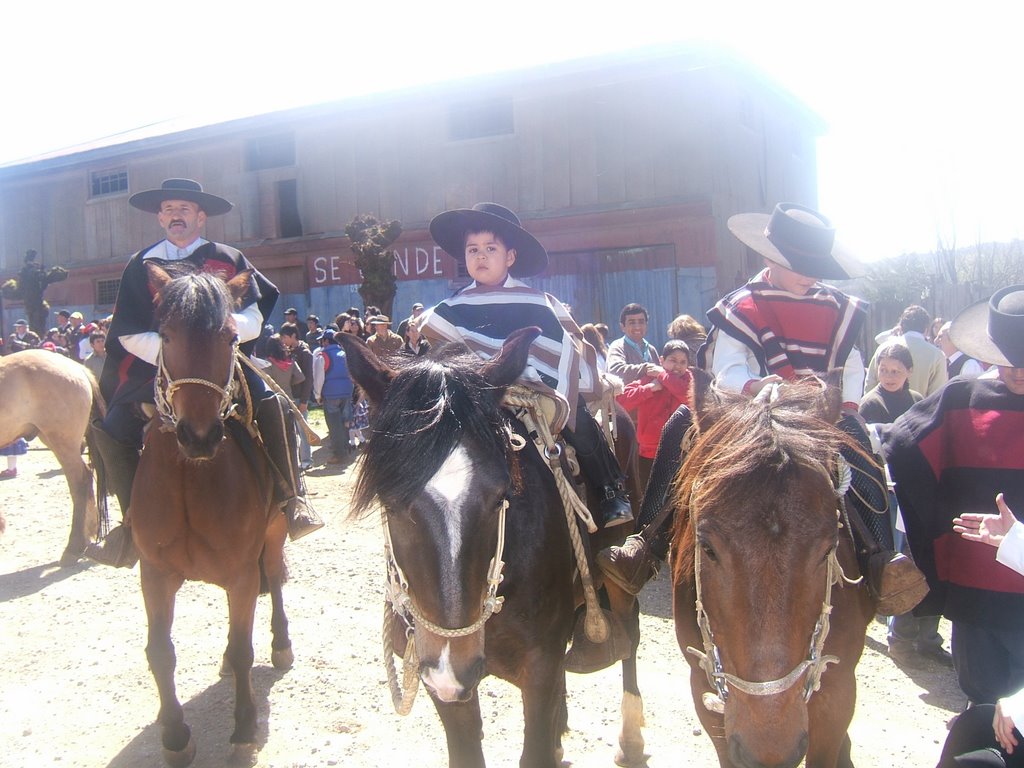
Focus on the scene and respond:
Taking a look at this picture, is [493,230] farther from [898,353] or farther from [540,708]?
[898,353]

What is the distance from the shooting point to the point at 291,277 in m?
22.5

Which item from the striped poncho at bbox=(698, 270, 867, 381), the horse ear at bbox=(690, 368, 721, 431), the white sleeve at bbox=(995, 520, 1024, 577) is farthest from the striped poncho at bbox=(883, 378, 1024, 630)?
the horse ear at bbox=(690, 368, 721, 431)

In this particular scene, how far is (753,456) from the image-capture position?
2.43 meters

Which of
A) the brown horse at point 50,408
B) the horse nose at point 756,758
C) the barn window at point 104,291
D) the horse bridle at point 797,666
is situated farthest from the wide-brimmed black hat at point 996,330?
the barn window at point 104,291

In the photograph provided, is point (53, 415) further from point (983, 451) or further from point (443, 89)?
point (443, 89)

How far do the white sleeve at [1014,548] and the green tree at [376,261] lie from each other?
1700cm

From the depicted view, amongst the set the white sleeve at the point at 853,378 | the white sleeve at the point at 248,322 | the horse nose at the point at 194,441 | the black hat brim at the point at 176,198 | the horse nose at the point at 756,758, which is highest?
the black hat brim at the point at 176,198

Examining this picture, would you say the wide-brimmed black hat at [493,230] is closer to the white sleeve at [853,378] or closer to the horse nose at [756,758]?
the white sleeve at [853,378]

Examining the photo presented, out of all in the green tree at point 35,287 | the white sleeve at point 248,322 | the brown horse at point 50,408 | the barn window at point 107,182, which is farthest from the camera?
the barn window at point 107,182

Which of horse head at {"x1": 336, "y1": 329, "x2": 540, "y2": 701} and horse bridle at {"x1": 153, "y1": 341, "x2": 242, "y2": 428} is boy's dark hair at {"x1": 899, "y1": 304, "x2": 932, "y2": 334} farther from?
horse bridle at {"x1": 153, "y1": 341, "x2": 242, "y2": 428}

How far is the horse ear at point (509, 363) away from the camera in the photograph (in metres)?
3.00

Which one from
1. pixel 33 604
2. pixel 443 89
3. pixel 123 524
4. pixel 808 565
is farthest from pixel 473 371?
pixel 443 89

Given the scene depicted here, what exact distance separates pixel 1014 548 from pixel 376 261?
17.0 m

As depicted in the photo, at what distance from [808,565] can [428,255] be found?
738 inches
